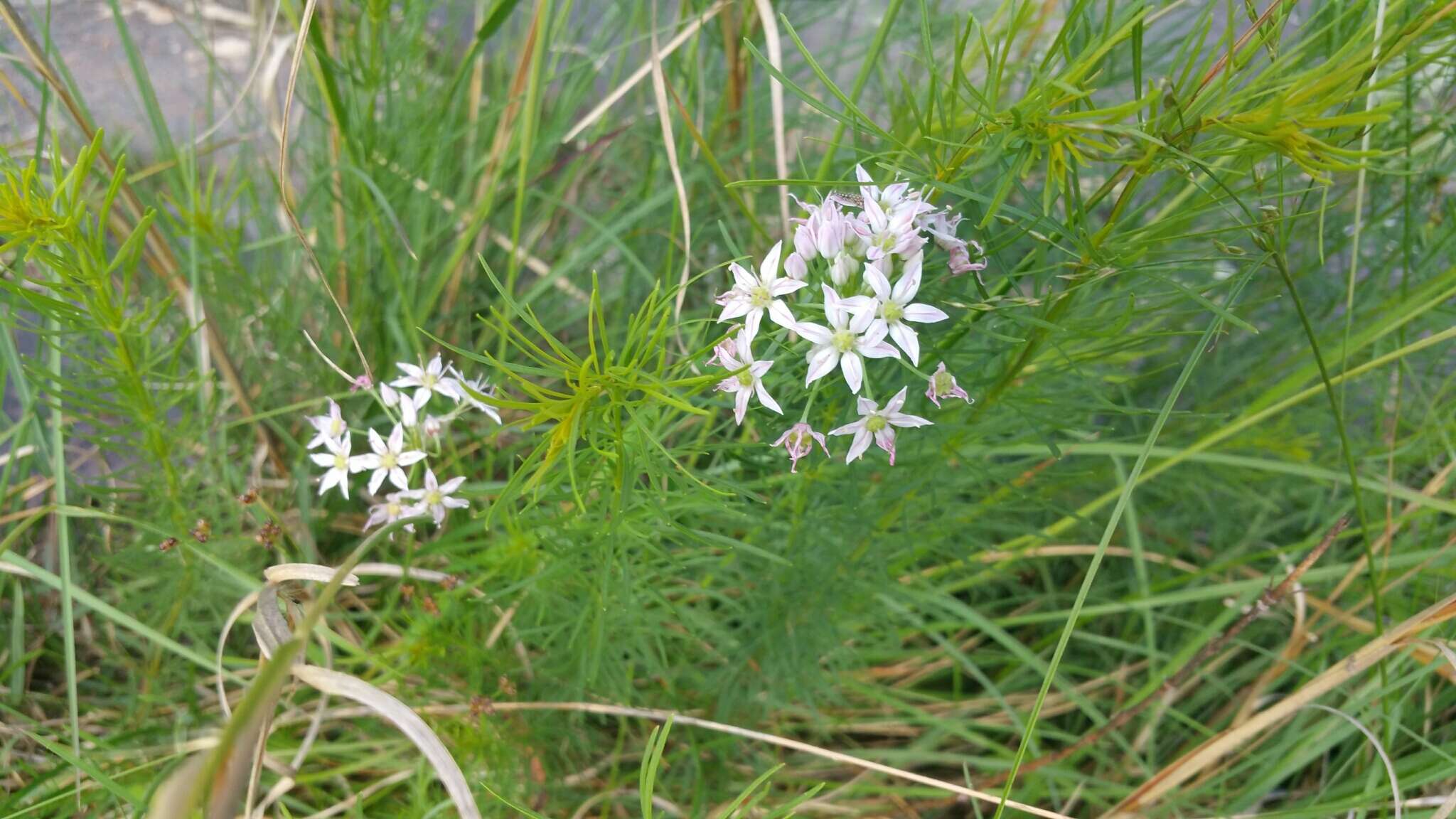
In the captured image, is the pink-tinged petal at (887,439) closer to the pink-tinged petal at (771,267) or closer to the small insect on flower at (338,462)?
the pink-tinged petal at (771,267)

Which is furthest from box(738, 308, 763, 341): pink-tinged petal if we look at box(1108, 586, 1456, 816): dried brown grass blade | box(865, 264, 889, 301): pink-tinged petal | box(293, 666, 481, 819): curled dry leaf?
box(1108, 586, 1456, 816): dried brown grass blade

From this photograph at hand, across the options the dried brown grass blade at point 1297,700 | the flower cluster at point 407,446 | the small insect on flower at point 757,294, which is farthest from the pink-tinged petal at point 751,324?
the dried brown grass blade at point 1297,700

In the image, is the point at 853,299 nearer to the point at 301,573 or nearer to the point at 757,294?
the point at 757,294

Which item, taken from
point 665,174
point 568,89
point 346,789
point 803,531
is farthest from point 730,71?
point 346,789

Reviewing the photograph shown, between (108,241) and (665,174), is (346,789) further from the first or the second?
(665,174)

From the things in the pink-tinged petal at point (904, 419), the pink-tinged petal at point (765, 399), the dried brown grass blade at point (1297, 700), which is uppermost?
the pink-tinged petal at point (765, 399)

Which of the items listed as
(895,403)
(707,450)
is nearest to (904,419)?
(895,403)
